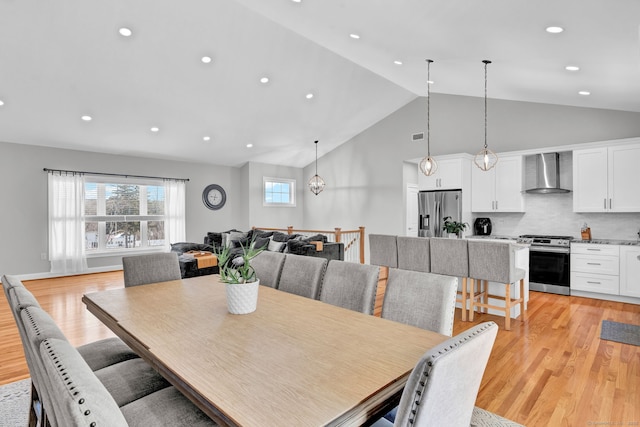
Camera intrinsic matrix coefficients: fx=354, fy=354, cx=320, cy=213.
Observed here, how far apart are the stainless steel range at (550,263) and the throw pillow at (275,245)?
3.91 meters

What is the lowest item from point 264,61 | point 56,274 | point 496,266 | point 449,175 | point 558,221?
point 56,274

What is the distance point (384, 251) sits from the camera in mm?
4691

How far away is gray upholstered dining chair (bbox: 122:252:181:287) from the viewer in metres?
2.68

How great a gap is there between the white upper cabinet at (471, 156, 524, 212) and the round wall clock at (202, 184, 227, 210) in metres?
5.87

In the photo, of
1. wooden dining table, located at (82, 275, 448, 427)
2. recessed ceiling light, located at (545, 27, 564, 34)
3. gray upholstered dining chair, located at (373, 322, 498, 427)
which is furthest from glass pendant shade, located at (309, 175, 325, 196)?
gray upholstered dining chair, located at (373, 322, 498, 427)

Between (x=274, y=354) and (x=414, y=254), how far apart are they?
332 centimetres

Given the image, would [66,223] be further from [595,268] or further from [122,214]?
[595,268]

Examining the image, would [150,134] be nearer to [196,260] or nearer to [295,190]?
[196,260]

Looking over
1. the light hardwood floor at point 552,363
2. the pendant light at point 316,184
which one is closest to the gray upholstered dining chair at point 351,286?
the light hardwood floor at point 552,363

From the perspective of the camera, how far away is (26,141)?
634 cm

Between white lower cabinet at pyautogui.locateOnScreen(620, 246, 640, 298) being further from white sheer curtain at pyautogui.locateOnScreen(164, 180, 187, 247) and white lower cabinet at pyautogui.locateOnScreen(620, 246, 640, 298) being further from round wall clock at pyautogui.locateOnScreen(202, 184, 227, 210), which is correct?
white sheer curtain at pyautogui.locateOnScreen(164, 180, 187, 247)

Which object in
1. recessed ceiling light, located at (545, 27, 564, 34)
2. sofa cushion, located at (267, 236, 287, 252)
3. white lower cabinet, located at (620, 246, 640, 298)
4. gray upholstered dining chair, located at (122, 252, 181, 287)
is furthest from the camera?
sofa cushion, located at (267, 236, 287, 252)

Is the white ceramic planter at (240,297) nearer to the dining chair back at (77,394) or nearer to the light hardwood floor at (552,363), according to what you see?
the dining chair back at (77,394)

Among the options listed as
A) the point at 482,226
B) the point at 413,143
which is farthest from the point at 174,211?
the point at 482,226
